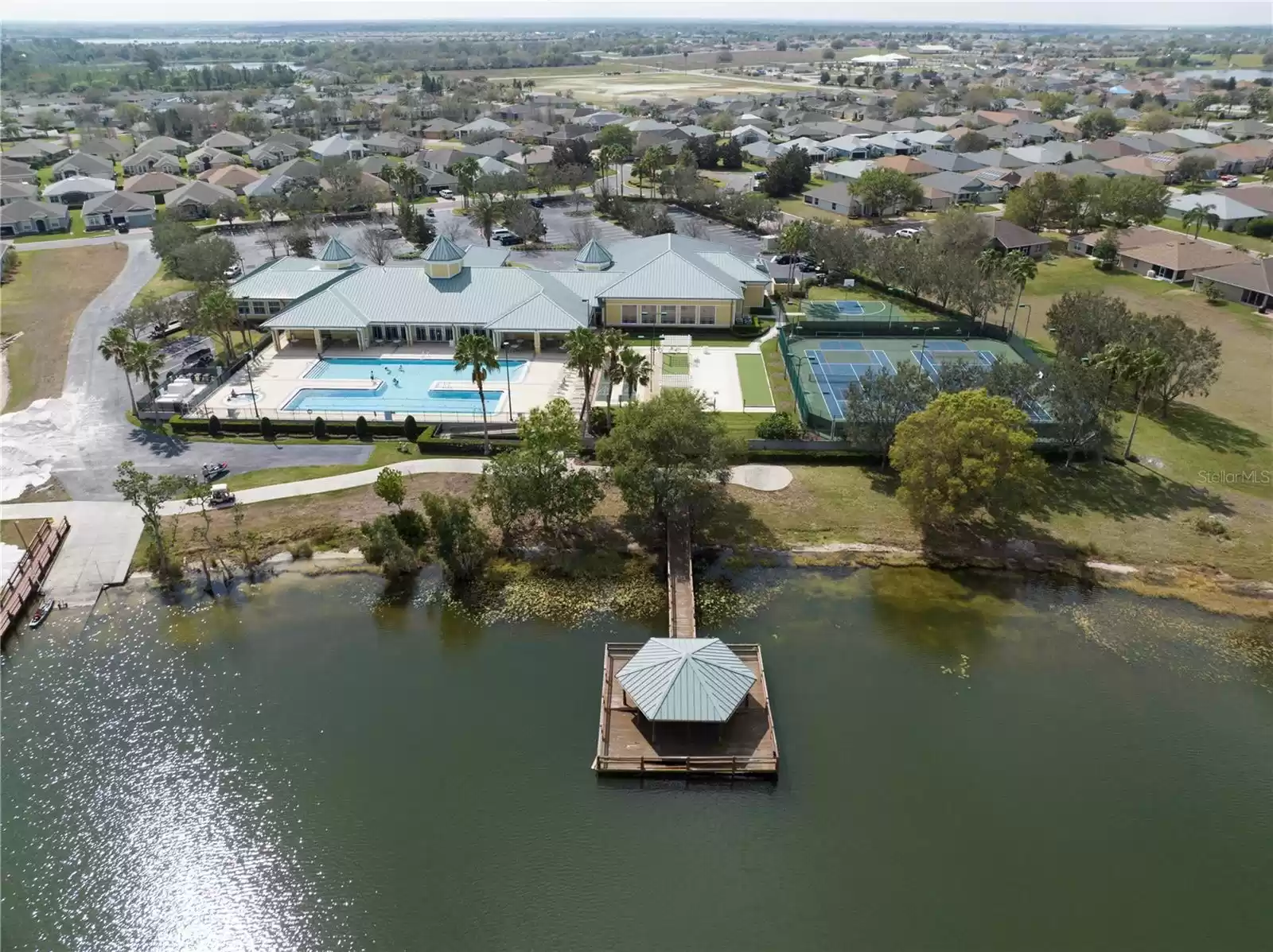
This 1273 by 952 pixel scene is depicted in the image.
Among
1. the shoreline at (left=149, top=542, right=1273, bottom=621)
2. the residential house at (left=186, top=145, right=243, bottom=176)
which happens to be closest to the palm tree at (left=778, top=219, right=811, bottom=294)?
the shoreline at (left=149, top=542, right=1273, bottom=621)

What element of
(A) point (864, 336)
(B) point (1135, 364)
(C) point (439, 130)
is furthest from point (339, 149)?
(B) point (1135, 364)

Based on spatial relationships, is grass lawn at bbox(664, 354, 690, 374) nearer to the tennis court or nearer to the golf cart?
the tennis court

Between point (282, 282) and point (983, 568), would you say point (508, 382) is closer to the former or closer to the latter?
point (282, 282)

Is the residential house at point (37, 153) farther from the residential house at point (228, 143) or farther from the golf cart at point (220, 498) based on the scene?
the golf cart at point (220, 498)

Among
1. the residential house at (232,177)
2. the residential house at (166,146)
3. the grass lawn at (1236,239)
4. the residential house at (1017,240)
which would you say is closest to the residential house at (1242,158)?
the grass lawn at (1236,239)

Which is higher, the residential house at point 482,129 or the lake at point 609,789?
the residential house at point 482,129
